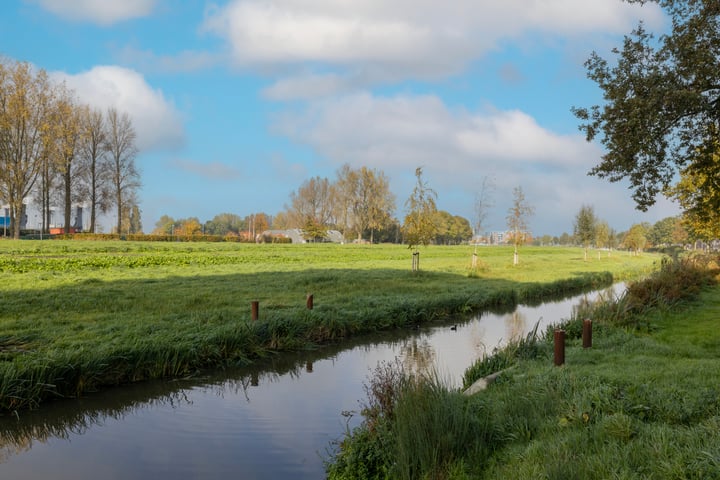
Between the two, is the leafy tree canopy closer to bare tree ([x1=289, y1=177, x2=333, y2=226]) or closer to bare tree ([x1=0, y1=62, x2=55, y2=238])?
bare tree ([x1=0, y1=62, x2=55, y2=238])

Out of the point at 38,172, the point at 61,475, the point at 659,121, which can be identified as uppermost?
the point at 38,172

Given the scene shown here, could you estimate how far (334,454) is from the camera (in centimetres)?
714

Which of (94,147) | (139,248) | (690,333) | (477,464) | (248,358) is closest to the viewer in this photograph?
(477,464)

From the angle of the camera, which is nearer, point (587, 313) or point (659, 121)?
point (659, 121)

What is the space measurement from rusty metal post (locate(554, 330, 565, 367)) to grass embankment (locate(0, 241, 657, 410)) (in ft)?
22.1

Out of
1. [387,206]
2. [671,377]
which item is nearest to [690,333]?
[671,377]

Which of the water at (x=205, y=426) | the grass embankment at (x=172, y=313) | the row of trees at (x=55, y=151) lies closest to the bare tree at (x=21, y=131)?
the row of trees at (x=55, y=151)

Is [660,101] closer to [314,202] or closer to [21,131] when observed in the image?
[21,131]

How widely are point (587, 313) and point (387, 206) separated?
3350 inches

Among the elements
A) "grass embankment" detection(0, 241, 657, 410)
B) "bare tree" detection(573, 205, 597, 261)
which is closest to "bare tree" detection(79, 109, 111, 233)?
"grass embankment" detection(0, 241, 657, 410)

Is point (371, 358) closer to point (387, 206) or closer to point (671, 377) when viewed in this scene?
point (671, 377)

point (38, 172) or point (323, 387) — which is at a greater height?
point (38, 172)

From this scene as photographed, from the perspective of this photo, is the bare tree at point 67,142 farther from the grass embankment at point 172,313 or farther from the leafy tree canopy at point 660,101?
the leafy tree canopy at point 660,101

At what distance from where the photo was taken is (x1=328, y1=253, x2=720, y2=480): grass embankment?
182 inches
